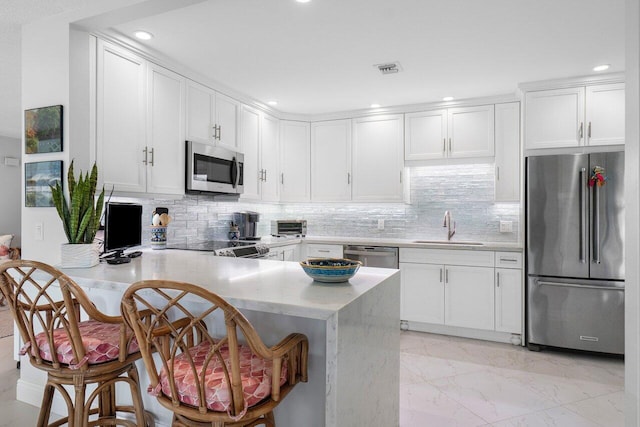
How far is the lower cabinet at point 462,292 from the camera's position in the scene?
12.0ft

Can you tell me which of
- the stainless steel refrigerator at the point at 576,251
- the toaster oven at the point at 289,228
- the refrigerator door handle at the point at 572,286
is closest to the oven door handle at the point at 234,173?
the toaster oven at the point at 289,228

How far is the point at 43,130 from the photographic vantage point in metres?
2.42

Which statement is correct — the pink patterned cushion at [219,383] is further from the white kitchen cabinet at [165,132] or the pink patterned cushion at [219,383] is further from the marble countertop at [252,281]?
the white kitchen cabinet at [165,132]

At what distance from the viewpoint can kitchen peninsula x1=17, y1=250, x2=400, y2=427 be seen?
1340 mm

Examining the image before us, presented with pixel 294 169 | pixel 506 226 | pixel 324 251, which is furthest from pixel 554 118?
pixel 294 169

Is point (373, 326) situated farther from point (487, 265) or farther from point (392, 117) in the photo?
point (392, 117)

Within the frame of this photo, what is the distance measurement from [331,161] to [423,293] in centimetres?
186

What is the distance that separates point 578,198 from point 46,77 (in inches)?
161

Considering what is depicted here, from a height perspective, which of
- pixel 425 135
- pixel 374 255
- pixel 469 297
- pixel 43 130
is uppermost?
pixel 425 135

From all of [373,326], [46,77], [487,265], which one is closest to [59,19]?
[46,77]

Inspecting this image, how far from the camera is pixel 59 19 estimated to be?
2.40 meters

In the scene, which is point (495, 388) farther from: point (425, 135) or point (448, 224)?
point (425, 135)

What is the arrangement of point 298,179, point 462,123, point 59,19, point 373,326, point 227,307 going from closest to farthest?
point 227,307 → point 373,326 → point 59,19 → point 462,123 → point 298,179

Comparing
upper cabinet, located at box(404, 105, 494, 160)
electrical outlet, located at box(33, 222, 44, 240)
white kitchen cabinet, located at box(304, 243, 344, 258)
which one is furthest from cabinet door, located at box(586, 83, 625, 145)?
electrical outlet, located at box(33, 222, 44, 240)
